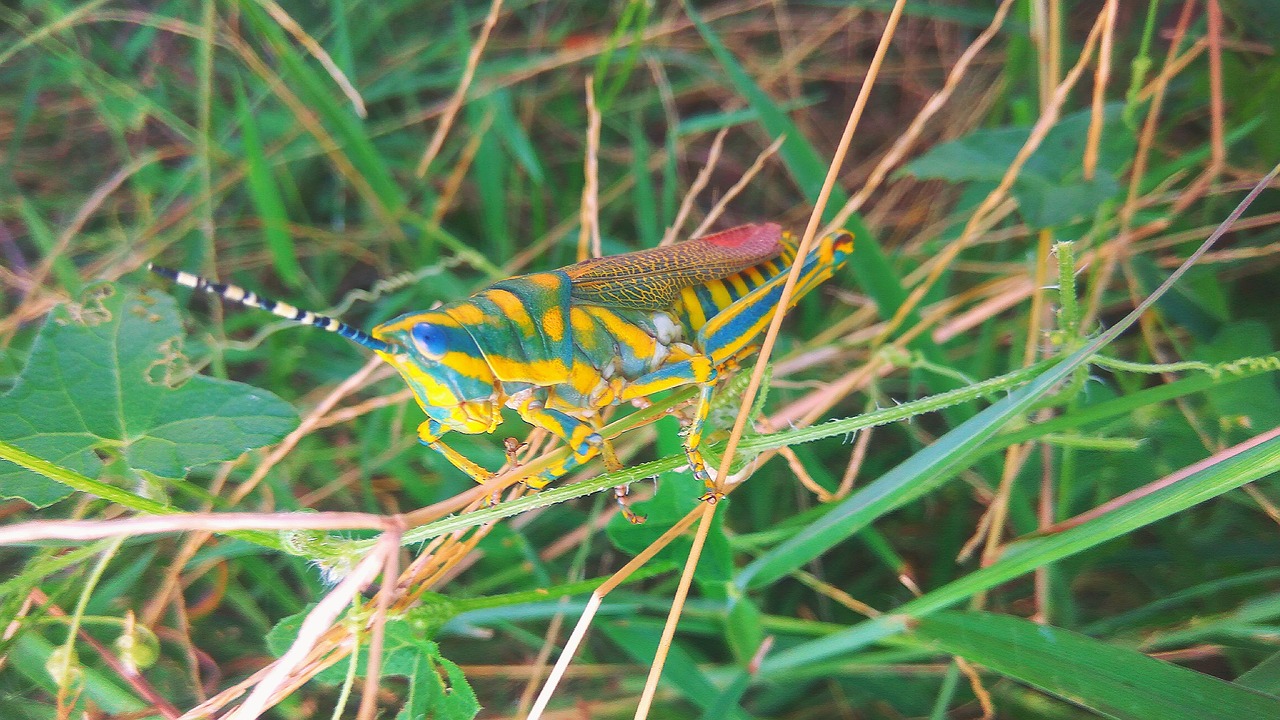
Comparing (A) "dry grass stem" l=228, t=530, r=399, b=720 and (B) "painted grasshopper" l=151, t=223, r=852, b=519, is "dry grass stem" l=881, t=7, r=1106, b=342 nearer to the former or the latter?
(B) "painted grasshopper" l=151, t=223, r=852, b=519

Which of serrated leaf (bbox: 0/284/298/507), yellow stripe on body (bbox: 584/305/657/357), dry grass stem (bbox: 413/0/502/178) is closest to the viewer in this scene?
serrated leaf (bbox: 0/284/298/507)

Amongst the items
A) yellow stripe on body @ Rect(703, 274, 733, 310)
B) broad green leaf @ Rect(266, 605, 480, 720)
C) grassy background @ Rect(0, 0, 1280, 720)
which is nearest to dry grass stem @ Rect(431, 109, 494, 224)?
grassy background @ Rect(0, 0, 1280, 720)

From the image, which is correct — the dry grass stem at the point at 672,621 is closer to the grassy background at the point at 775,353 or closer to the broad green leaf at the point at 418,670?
the grassy background at the point at 775,353

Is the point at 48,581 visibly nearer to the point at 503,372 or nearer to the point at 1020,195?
the point at 503,372

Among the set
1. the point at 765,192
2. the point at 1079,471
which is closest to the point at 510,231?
the point at 765,192

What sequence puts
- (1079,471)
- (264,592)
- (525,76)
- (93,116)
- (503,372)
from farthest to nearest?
(93,116)
(525,76)
(264,592)
(1079,471)
(503,372)

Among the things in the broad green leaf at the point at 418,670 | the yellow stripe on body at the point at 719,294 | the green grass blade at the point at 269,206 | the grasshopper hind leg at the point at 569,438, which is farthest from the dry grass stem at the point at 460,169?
the broad green leaf at the point at 418,670
